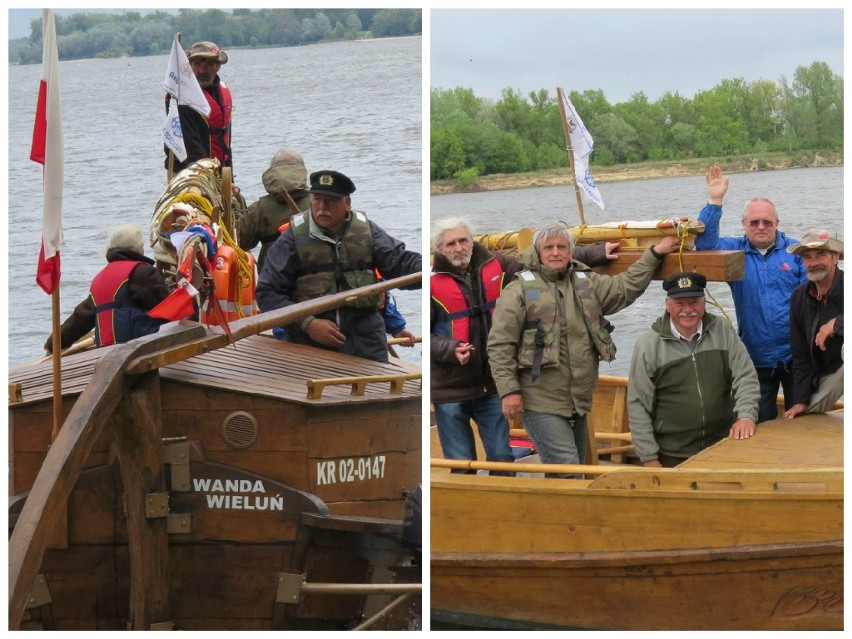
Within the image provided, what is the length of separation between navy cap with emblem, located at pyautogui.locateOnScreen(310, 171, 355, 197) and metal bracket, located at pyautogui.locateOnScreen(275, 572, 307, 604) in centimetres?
162

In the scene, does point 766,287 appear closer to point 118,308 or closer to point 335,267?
point 335,267

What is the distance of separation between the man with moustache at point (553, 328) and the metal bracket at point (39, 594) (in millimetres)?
1866

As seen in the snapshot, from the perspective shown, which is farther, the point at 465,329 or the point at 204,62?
the point at 204,62

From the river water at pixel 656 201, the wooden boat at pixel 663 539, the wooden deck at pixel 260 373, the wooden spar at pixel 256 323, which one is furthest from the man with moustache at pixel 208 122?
the wooden boat at pixel 663 539

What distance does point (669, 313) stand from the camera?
6.55 meters

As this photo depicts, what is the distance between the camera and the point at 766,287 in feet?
22.7

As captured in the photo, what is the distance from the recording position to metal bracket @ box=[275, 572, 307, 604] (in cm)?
624

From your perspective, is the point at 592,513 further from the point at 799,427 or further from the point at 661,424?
the point at 799,427

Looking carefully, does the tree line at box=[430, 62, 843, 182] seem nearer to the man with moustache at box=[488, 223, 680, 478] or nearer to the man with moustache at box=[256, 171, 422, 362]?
the man with moustache at box=[488, 223, 680, 478]

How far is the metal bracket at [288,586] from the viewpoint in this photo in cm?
624

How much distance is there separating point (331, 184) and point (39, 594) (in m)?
2.04

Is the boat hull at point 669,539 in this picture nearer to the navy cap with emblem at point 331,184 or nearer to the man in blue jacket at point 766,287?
the man in blue jacket at point 766,287

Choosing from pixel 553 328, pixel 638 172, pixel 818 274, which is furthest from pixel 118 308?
pixel 818 274

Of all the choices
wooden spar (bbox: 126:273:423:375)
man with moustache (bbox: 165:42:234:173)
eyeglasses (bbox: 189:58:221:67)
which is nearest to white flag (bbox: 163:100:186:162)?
man with moustache (bbox: 165:42:234:173)
